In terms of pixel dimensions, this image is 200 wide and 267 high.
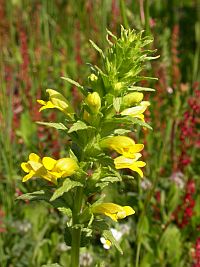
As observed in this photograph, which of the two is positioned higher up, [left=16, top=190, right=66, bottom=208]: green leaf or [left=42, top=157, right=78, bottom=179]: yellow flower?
[left=42, top=157, right=78, bottom=179]: yellow flower

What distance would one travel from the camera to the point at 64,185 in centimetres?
133

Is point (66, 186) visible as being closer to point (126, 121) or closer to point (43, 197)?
point (43, 197)

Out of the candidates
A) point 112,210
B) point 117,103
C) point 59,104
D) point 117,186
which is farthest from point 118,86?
point 117,186

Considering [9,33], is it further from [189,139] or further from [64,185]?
[64,185]

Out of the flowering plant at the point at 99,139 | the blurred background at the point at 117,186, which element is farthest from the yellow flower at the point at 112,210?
the blurred background at the point at 117,186

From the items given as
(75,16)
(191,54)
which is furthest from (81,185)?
(75,16)

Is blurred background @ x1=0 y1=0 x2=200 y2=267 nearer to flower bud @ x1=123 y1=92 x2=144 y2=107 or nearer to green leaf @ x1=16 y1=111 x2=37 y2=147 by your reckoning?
green leaf @ x1=16 y1=111 x2=37 y2=147

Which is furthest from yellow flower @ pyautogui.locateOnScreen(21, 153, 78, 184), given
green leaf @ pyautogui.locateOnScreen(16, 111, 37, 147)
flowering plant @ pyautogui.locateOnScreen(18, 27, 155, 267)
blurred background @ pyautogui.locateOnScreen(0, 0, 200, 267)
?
green leaf @ pyautogui.locateOnScreen(16, 111, 37, 147)

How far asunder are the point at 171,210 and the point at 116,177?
1.04 metres

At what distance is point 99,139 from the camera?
1.39 metres

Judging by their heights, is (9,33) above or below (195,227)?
above

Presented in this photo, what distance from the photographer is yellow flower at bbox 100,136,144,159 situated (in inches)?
54.0

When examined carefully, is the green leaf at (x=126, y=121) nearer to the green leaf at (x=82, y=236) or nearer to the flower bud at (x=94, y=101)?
the flower bud at (x=94, y=101)

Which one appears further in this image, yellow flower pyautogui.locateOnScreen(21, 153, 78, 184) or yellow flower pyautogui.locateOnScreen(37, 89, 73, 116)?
yellow flower pyautogui.locateOnScreen(37, 89, 73, 116)
